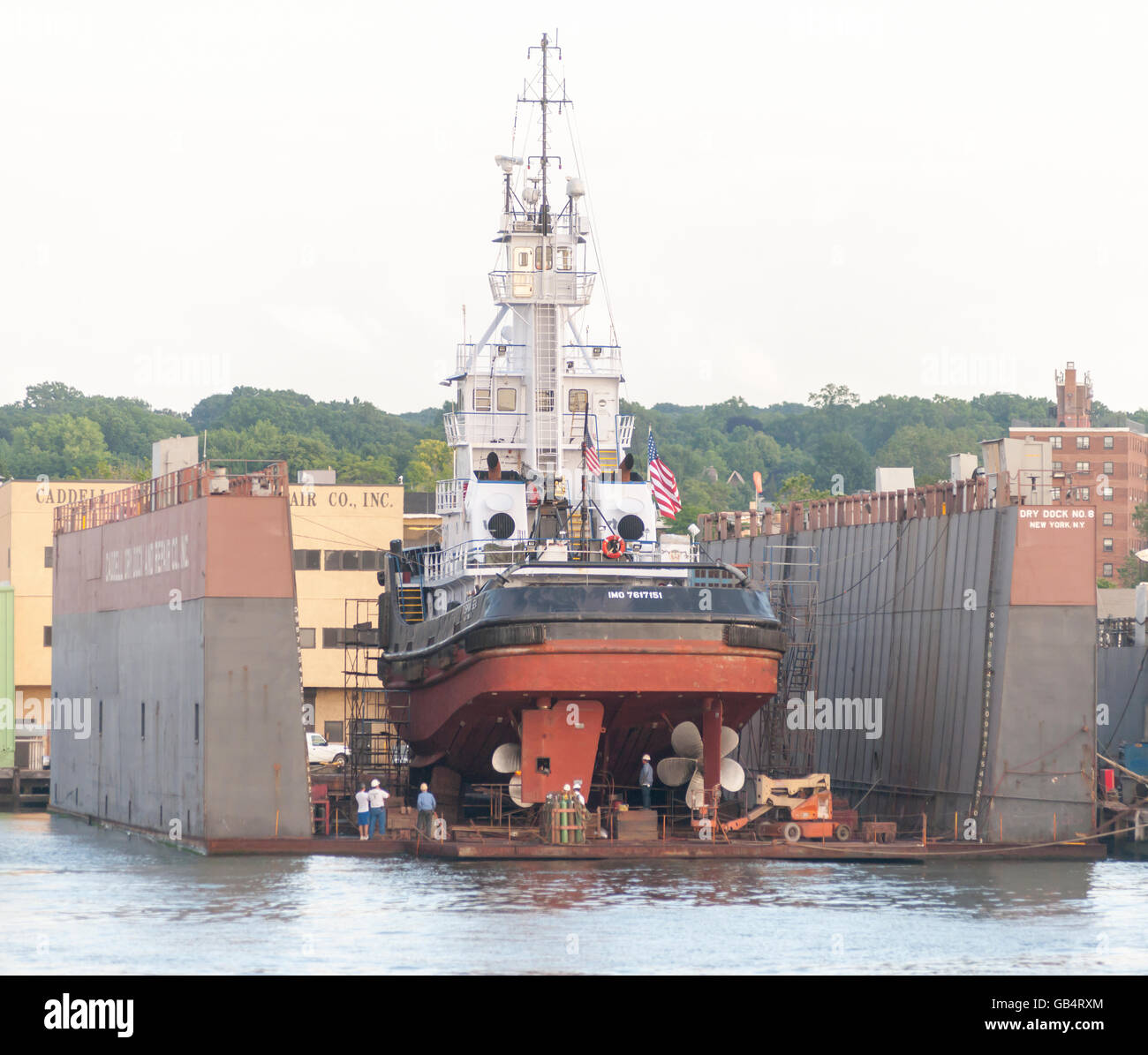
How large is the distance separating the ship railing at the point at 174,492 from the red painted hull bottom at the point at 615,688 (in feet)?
15.4

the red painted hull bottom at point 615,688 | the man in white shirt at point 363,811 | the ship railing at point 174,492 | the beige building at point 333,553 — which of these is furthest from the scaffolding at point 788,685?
the beige building at point 333,553

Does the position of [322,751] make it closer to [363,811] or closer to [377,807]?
[377,807]

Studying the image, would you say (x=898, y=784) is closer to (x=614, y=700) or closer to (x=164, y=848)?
(x=614, y=700)

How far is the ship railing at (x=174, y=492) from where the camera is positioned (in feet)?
121

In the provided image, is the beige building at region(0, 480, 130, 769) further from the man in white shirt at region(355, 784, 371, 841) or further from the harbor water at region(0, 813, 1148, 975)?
the man in white shirt at region(355, 784, 371, 841)

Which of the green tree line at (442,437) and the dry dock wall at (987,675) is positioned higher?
the green tree line at (442,437)

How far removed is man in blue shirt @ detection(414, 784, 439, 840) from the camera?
122ft

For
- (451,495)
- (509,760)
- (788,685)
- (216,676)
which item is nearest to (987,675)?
(788,685)

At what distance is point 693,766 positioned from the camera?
3788 centimetres
